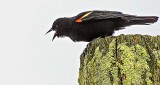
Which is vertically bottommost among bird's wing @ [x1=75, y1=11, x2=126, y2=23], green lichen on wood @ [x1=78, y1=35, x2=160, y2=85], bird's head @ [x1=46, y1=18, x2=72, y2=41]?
green lichen on wood @ [x1=78, y1=35, x2=160, y2=85]

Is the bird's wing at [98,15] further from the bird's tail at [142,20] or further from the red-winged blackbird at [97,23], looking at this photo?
the bird's tail at [142,20]

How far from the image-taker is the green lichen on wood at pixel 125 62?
312cm

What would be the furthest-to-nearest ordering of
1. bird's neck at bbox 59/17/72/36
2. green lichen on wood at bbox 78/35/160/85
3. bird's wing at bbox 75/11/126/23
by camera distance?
bird's neck at bbox 59/17/72/36 < bird's wing at bbox 75/11/126/23 < green lichen on wood at bbox 78/35/160/85

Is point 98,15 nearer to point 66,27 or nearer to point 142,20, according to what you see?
point 66,27

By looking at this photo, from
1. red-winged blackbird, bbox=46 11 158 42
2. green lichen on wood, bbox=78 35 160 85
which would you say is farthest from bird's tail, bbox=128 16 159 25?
green lichen on wood, bbox=78 35 160 85

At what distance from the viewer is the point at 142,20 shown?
7016mm

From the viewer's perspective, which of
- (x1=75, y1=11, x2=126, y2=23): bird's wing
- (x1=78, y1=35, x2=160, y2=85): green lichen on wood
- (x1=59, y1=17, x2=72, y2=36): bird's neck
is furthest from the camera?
(x1=59, y1=17, x2=72, y2=36): bird's neck

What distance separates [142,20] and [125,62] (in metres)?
3.98

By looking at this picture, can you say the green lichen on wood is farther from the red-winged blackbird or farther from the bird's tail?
the bird's tail

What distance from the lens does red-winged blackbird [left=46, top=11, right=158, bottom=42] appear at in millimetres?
6816

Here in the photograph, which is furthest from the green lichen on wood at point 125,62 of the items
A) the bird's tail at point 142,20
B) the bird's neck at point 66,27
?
the bird's neck at point 66,27

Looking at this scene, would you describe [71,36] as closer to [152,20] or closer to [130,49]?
[152,20]

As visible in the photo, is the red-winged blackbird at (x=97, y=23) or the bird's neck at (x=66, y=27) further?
the bird's neck at (x=66, y=27)

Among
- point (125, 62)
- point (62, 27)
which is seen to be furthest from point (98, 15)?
point (125, 62)
